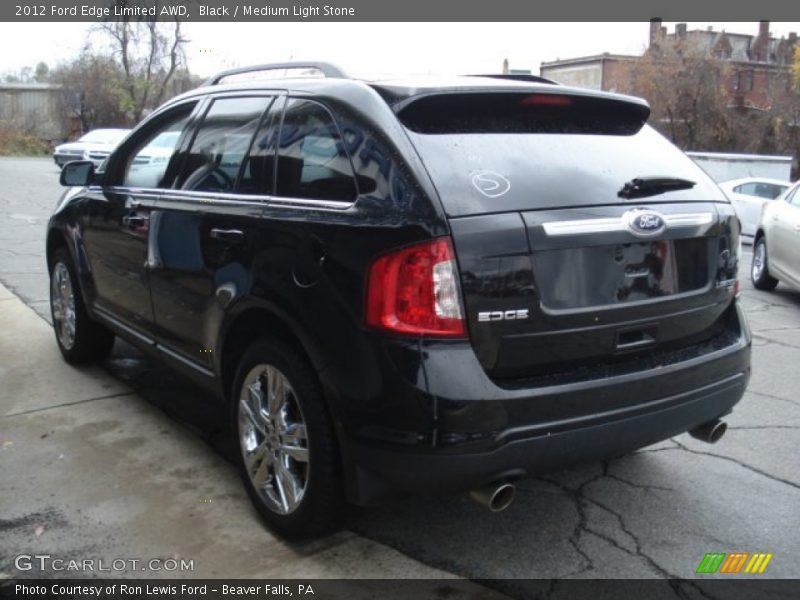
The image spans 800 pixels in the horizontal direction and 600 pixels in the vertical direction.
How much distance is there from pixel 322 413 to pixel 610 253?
3.94 ft

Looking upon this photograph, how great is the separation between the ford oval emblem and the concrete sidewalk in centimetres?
144

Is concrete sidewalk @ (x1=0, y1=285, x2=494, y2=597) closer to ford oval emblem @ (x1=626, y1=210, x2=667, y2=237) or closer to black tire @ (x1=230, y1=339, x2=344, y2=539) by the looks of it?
black tire @ (x1=230, y1=339, x2=344, y2=539)

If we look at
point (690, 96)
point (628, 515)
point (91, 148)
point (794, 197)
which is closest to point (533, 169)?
point (628, 515)

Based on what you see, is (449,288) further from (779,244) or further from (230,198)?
(779,244)

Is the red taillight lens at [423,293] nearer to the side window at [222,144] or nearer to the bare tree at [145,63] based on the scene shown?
the side window at [222,144]

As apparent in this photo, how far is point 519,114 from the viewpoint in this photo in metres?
3.18

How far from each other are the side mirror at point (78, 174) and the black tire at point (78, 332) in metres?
0.62

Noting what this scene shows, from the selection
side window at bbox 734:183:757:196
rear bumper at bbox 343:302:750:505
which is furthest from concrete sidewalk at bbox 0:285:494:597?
side window at bbox 734:183:757:196

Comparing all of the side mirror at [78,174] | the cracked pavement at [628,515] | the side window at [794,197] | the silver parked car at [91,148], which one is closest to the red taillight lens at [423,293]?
the cracked pavement at [628,515]

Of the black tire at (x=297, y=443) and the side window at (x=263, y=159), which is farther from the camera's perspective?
the side window at (x=263, y=159)

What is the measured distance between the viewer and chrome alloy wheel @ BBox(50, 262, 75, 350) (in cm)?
567

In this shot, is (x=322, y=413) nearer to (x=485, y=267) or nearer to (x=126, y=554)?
(x=485, y=267)

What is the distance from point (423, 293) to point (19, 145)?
45104 millimetres

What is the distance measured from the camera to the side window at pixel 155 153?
14.4 ft
